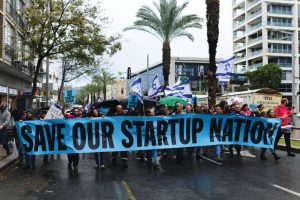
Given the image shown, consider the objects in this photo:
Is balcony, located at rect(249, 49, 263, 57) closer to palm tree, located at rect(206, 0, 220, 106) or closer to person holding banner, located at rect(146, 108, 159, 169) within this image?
palm tree, located at rect(206, 0, 220, 106)

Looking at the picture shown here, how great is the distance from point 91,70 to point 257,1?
161ft

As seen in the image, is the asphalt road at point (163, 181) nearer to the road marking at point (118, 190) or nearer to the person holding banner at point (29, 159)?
the road marking at point (118, 190)

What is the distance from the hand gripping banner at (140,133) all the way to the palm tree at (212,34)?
368 inches

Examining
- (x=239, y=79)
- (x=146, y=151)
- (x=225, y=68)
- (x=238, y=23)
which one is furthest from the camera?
(x=238, y=23)

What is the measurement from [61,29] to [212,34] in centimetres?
830

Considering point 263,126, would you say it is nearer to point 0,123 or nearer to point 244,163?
point 244,163

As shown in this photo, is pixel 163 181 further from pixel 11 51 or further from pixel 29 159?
pixel 11 51

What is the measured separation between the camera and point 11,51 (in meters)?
27.9

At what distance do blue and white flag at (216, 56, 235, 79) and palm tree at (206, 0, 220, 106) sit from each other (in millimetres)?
943

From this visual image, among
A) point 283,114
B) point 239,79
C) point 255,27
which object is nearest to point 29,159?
point 283,114

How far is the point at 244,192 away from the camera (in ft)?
25.5

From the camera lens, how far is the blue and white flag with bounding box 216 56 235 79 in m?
22.4

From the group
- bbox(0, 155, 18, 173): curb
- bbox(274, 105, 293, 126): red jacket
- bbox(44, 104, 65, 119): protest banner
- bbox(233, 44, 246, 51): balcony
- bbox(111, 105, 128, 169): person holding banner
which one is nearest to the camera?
bbox(0, 155, 18, 173): curb

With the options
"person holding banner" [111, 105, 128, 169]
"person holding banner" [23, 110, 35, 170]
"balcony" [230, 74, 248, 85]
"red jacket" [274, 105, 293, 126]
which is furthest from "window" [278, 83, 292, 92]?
"person holding banner" [23, 110, 35, 170]
